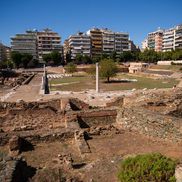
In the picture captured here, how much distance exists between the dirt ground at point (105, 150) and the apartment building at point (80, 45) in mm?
127845

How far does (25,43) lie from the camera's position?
451 feet

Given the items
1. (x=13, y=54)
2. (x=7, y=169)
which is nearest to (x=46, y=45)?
(x=13, y=54)

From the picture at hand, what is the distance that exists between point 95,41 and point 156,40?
40.3 metres

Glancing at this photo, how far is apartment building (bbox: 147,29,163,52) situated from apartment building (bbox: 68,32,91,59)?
148 ft

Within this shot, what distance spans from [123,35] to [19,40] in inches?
2113

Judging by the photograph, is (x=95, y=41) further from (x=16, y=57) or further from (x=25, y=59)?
(x=16, y=57)

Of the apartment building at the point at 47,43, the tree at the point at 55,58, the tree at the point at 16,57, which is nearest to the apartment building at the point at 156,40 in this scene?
the apartment building at the point at 47,43

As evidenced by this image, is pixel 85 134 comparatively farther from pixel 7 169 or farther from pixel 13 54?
pixel 13 54

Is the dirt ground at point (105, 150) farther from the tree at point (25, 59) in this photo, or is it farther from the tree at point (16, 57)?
the tree at point (16, 57)

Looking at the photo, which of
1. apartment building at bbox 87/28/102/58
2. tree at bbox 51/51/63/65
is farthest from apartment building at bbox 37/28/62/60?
tree at bbox 51/51/63/65

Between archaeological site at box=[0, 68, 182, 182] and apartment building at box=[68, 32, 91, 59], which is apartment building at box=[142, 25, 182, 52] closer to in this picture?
apartment building at box=[68, 32, 91, 59]

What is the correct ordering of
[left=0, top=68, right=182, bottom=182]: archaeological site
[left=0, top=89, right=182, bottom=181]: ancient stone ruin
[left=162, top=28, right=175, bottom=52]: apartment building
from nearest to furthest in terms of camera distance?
1. [left=0, top=68, right=182, bottom=182]: archaeological site
2. [left=0, top=89, right=182, bottom=181]: ancient stone ruin
3. [left=162, top=28, right=175, bottom=52]: apartment building

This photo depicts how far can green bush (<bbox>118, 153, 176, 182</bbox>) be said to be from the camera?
6441mm

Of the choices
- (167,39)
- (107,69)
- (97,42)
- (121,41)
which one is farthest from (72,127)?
(167,39)
